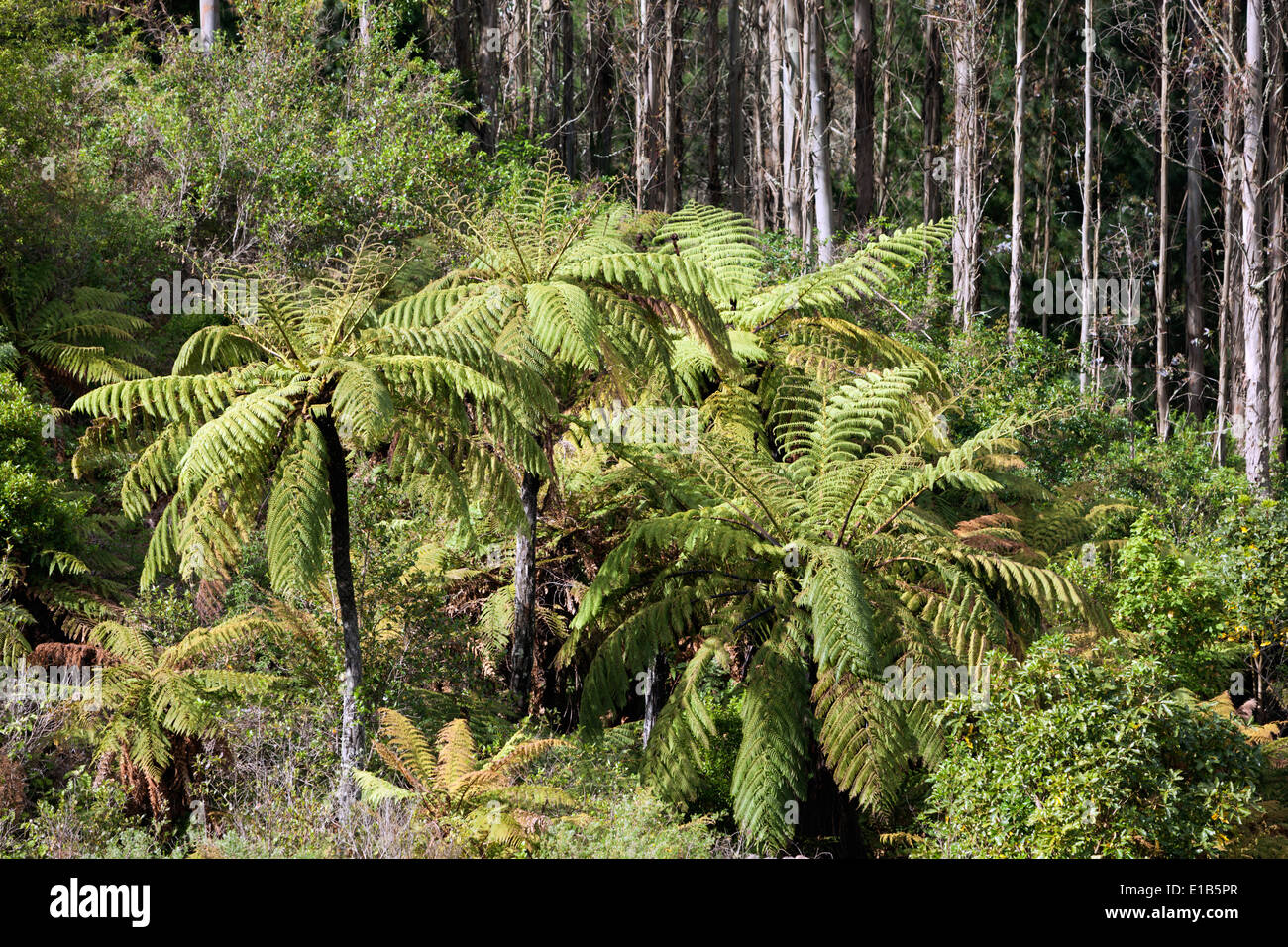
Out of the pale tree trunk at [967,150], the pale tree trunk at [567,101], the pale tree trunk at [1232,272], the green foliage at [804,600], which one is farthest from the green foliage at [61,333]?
the pale tree trunk at [567,101]

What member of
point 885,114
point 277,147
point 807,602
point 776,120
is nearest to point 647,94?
point 776,120

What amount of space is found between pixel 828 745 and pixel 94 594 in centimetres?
476

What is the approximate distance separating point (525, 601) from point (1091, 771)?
3.39 meters

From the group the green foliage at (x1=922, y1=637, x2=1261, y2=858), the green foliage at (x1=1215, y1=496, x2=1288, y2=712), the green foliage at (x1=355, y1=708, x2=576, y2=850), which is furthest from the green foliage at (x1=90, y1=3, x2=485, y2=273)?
the green foliage at (x1=1215, y1=496, x2=1288, y2=712)

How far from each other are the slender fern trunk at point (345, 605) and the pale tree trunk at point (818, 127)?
8.75 m

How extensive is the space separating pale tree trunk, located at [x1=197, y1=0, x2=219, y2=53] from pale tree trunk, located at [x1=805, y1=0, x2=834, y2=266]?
22.7 ft

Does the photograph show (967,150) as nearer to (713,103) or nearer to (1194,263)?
(1194,263)

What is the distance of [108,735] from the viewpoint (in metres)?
6.14

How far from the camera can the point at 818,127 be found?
44.9 ft

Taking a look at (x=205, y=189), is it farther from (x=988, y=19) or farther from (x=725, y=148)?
(x=725, y=148)

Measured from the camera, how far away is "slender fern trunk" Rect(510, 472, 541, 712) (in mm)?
6953

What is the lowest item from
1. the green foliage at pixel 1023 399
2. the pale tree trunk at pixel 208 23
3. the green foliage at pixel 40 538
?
the green foliage at pixel 40 538

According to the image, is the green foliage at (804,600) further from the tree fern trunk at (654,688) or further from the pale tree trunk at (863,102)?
the pale tree trunk at (863,102)

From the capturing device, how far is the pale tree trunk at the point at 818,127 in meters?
13.5
